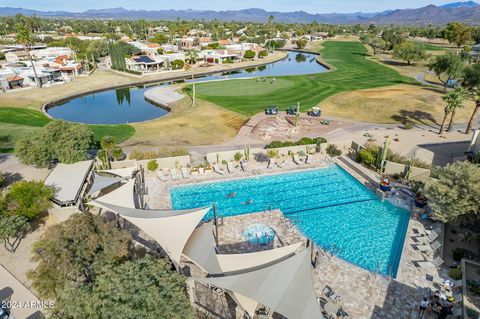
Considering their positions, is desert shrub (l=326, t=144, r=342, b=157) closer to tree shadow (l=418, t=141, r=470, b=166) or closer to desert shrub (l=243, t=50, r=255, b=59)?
tree shadow (l=418, t=141, r=470, b=166)

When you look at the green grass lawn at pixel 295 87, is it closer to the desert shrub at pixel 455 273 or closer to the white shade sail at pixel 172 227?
the white shade sail at pixel 172 227

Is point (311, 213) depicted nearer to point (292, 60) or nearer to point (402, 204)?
point (402, 204)

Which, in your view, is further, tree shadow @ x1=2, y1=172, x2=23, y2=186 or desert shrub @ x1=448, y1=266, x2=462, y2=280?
tree shadow @ x1=2, y1=172, x2=23, y2=186

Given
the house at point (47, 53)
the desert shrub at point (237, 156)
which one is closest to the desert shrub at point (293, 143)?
the desert shrub at point (237, 156)

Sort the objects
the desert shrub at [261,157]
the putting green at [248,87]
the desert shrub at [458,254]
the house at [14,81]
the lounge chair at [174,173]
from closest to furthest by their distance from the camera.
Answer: the desert shrub at [458,254] < the lounge chair at [174,173] < the desert shrub at [261,157] < the putting green at [248,87] < the house at [14,81]

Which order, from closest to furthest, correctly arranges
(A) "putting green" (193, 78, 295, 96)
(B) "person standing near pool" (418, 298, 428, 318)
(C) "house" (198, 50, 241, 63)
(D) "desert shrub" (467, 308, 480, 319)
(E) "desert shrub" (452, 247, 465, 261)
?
(D) "desert shrub" (467, 308, 480, 319) < (B) "person standing near pool" (418, 298, 428, 318) < (E) "desert shrub" (452, 247, 465, 261) < (A) "putting green" (193, 78, 295, 96) < (C) "house" (198, 50, 241, 63)

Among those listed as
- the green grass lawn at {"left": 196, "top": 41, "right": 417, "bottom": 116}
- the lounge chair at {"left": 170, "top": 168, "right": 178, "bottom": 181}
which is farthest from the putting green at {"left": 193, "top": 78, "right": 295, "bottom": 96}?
the lounge chair at {"left": 170, "top": 168, "right": 178, "bottom": 181}
